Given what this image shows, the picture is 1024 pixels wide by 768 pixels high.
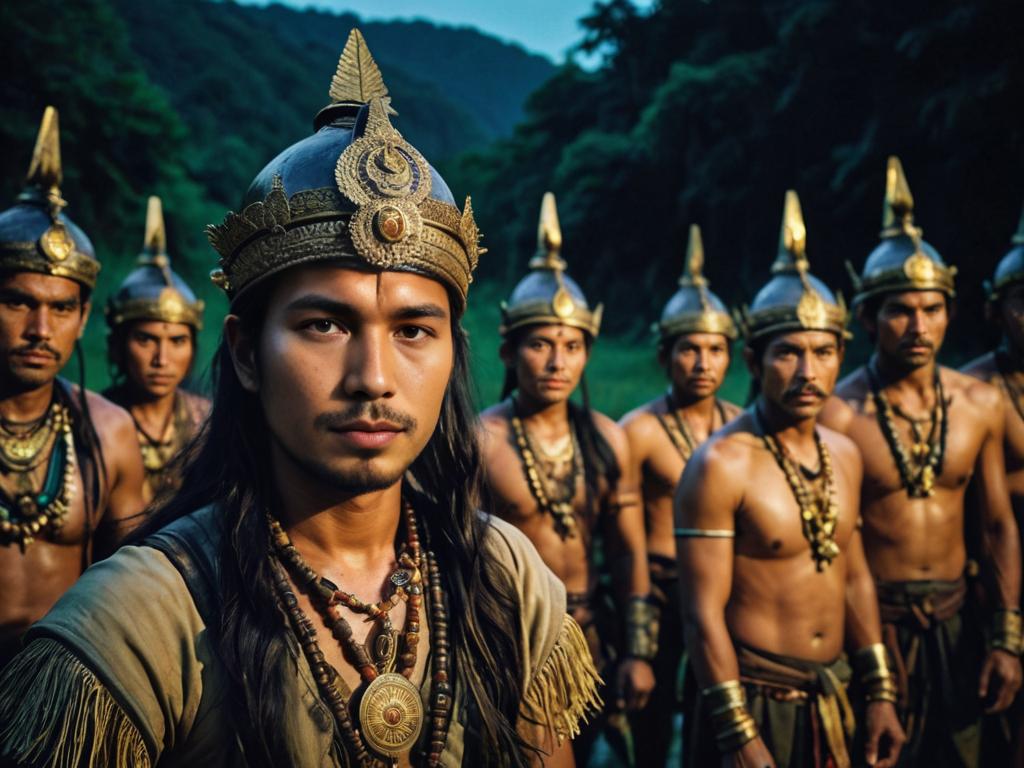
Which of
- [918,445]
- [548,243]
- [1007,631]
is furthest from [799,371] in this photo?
[548,243]

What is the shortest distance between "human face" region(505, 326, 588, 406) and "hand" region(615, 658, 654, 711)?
162 cm

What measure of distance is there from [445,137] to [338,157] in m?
38.5

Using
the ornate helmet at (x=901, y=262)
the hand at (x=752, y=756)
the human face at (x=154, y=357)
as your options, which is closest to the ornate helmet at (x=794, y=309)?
the ornate helmet at (x=901, y=262)

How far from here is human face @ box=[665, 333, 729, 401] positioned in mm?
6426

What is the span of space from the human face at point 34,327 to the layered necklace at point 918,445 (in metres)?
4.25

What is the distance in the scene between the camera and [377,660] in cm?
197

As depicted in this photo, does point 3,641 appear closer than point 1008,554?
Yes

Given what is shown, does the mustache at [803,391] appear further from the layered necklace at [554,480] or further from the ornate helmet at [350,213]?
the ornate helmet at [350,213]

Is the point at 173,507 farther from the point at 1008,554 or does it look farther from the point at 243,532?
the point at 1008,554

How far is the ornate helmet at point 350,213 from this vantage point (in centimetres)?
188

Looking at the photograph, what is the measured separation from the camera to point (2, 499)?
382 centimetres

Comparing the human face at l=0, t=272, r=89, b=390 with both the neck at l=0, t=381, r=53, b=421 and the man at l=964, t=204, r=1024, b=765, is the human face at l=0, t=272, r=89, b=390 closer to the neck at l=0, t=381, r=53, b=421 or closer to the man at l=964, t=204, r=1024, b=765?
the neck at l=0, t=381, r=53, b=421

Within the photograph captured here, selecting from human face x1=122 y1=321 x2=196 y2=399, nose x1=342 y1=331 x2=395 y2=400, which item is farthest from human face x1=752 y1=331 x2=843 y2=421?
human face x1=122 y1=321 x2=196 y2=399

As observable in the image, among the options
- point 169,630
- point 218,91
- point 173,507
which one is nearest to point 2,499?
point 173,507
